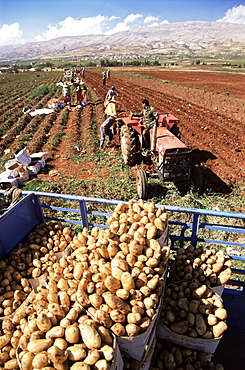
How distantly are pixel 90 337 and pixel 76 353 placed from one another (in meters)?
0.16

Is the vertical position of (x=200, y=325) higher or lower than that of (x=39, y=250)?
lower

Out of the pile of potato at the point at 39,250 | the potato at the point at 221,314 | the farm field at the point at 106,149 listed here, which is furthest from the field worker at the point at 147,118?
the potato at the point at 221,314

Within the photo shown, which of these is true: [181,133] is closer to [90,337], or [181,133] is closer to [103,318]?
[103,318]

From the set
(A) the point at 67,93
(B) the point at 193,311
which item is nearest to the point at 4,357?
(B) the point at 193,311

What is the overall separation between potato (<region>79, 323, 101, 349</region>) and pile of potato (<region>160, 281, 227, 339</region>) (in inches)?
44.3

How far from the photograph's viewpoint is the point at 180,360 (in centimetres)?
279

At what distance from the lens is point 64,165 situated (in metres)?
10.1

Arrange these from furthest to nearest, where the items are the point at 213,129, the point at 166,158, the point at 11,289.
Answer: the point at 213,129
the point at 166,158
the point at 11,289

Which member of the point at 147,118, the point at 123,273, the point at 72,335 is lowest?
the point at 72,335

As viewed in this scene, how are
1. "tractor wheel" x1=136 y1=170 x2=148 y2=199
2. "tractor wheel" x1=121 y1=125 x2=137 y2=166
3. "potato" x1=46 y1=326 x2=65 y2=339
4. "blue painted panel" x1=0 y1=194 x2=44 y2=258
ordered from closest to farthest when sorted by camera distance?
"potato" x1=46 y1=326 x2=65 y2=339
"blue painted panel" x1=0 y1=194 x2=44 y2=258
"tractor wheel" x1=136 y1=170 x2=148 y2=199
"tractor wheel" x1=121 y1=125 x2=137 y2=166

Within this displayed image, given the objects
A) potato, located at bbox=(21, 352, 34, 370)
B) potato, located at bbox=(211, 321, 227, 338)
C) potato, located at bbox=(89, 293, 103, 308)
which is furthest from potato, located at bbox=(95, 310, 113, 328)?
potato, located at bbox=(211, 321, 227, 338)

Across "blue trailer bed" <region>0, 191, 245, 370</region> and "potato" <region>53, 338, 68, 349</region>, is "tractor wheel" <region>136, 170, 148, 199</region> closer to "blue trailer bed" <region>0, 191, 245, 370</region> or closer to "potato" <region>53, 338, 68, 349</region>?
"blue trailer bed" <region>0, 191, 245, 370</region>

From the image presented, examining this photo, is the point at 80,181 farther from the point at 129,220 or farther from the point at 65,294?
the point at 65,294

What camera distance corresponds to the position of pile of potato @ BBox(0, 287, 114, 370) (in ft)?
6.25
